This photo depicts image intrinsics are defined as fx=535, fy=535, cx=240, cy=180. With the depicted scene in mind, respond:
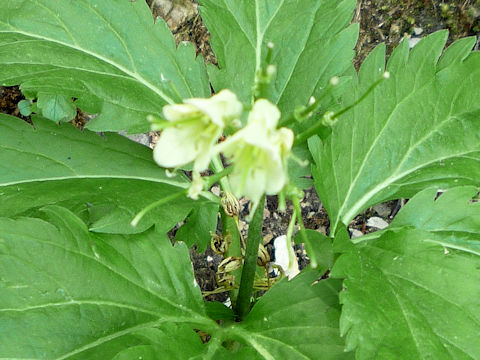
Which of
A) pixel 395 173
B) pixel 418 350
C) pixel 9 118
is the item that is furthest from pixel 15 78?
pixel 418 350

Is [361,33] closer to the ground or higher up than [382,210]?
higher up

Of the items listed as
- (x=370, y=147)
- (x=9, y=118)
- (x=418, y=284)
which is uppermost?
(x=9, y=118)

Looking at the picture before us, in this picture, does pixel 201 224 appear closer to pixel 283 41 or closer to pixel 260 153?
pixel 283 41

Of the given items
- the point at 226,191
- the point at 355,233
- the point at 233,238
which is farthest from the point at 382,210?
the point at 226,191

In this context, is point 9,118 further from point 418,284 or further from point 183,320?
point 418,284

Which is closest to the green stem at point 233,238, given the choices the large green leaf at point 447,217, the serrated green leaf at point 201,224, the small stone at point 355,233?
the serrated green leaf at point 201,224

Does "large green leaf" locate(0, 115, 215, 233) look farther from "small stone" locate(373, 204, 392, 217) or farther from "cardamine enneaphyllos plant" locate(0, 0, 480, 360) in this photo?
"small stone" locate(373, 204, 392, 217)
